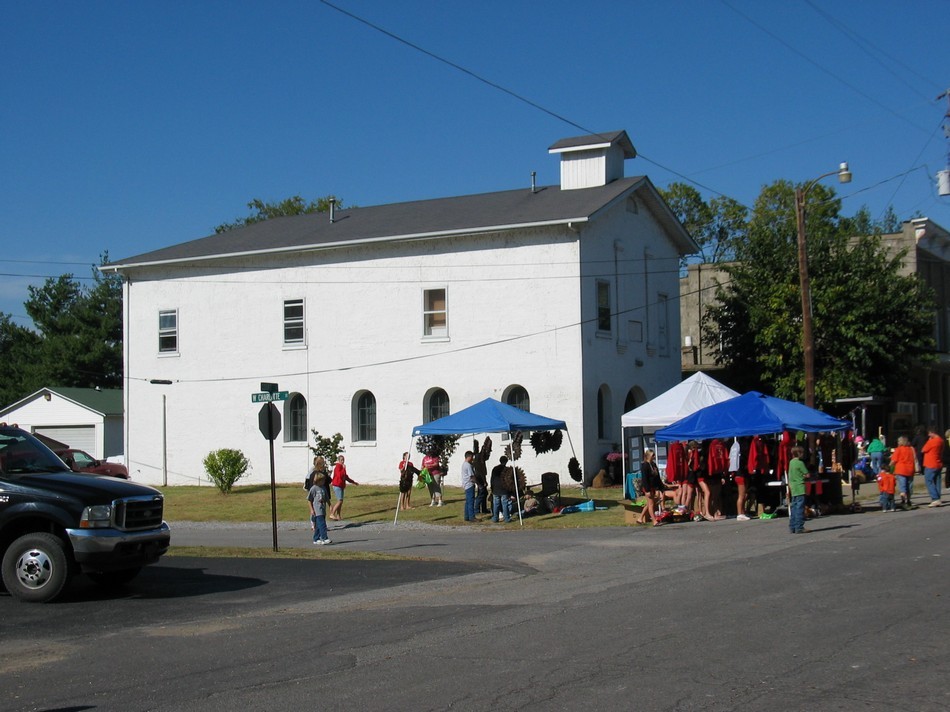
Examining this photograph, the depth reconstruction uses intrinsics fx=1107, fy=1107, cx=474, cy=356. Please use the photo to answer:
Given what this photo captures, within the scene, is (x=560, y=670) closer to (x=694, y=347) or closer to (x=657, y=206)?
(x=657, y=206)

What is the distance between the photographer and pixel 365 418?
35.5m

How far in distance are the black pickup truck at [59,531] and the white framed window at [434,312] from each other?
21241 mm

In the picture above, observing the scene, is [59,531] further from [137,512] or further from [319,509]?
[319,509]

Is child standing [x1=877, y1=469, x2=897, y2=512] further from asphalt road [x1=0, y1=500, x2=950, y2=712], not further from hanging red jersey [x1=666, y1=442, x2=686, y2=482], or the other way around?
asphalt road [x1=0, y1=500, x2=950, y2=712]

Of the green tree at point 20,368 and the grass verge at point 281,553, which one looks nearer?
the grass verge at point 281,553

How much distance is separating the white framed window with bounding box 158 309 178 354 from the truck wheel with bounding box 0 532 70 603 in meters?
26.5

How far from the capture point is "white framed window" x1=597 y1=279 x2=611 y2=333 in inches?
1316

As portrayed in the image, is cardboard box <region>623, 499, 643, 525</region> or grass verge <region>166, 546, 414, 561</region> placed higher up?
cardboard box <region>623, 499, 643, 525</region>

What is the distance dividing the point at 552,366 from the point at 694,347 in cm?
1620

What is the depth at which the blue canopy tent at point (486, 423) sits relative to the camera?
23.4 m

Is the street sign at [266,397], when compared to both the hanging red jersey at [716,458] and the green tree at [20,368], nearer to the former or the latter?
the hanging red jersey at [716,458]

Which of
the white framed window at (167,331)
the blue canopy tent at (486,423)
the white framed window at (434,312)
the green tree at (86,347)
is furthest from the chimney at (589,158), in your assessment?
the green tree at (86,347)

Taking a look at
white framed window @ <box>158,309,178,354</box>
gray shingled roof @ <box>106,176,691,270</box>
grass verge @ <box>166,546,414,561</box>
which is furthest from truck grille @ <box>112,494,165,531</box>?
white framed window @ <box>158,309,178,354</box>

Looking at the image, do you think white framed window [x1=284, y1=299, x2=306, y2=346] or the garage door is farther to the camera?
the garage door
